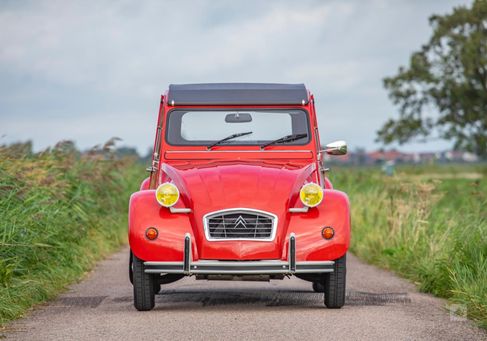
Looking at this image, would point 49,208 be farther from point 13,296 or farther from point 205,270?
Answer: point 205,270

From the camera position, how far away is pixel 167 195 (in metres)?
10.1

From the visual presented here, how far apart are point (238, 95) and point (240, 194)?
2323 millimetres

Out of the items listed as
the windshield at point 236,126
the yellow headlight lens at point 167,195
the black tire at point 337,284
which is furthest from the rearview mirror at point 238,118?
the black tire at point 337,284

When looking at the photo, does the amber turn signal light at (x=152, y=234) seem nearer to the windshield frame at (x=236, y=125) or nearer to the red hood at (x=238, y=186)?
the red hood at (x=238, y=186)

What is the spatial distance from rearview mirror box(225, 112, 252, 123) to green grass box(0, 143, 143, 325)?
246cm

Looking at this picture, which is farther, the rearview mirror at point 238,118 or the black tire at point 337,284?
the rearview mirror at point 238,118

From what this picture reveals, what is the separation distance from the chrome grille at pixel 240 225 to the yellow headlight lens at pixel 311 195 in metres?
0.34

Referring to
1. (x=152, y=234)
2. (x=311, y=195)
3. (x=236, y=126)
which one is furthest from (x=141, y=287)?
(x=236, y=126)

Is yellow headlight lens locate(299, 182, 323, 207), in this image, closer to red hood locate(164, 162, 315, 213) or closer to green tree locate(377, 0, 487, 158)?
red hood locate(164, 162, 315, 213)

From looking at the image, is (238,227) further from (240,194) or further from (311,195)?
(311,195)

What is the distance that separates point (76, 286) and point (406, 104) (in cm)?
4266

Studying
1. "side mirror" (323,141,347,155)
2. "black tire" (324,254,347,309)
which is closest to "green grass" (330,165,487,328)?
"black tire" (324,254,347,309)

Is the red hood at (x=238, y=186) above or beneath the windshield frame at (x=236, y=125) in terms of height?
beneath

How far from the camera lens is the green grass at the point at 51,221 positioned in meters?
11.3
